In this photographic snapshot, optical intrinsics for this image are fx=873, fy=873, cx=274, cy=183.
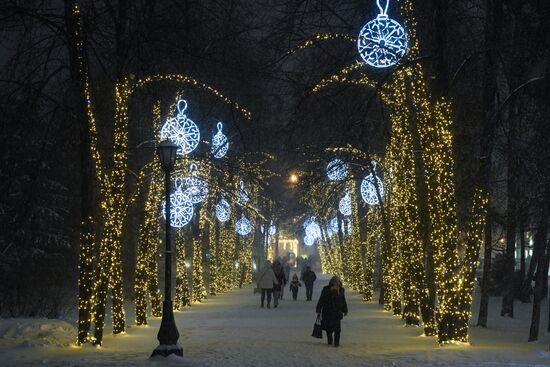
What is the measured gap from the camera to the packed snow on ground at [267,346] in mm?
14820

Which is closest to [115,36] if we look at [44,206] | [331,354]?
[331,354]

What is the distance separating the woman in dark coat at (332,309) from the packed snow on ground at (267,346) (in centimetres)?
38

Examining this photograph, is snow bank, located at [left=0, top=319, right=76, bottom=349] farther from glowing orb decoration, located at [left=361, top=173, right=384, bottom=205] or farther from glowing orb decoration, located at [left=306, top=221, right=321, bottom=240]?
glowing orb decoration, located at [left=306, top=221, right=321, bottom=240]

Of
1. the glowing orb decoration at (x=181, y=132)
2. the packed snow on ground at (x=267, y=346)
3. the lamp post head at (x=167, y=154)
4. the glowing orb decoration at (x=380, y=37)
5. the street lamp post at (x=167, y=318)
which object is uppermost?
the glowing orb decoration at (x=380, y=37)

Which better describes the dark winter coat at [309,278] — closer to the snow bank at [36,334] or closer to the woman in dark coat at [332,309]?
the snow bank at [36,334]

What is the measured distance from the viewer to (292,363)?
15.0 metres

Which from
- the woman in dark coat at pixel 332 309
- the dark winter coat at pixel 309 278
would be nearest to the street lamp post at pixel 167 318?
the woman in dark coat at pixel 332 309

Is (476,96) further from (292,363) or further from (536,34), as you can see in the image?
(292,363)

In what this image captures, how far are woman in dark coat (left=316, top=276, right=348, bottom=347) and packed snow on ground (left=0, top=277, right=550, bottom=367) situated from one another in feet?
1.25

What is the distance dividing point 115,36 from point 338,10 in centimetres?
499

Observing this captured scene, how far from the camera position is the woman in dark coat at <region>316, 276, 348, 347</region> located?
1850 centimetres

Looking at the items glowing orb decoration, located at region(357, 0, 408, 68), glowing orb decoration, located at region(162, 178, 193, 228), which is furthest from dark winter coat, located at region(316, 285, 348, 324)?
glowing orb decoration, located at region(162, 178, 193, 228)

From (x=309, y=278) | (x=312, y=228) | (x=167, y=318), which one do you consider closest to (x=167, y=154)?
(x=167, y=318)

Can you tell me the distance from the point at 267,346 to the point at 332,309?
71.6 inches
